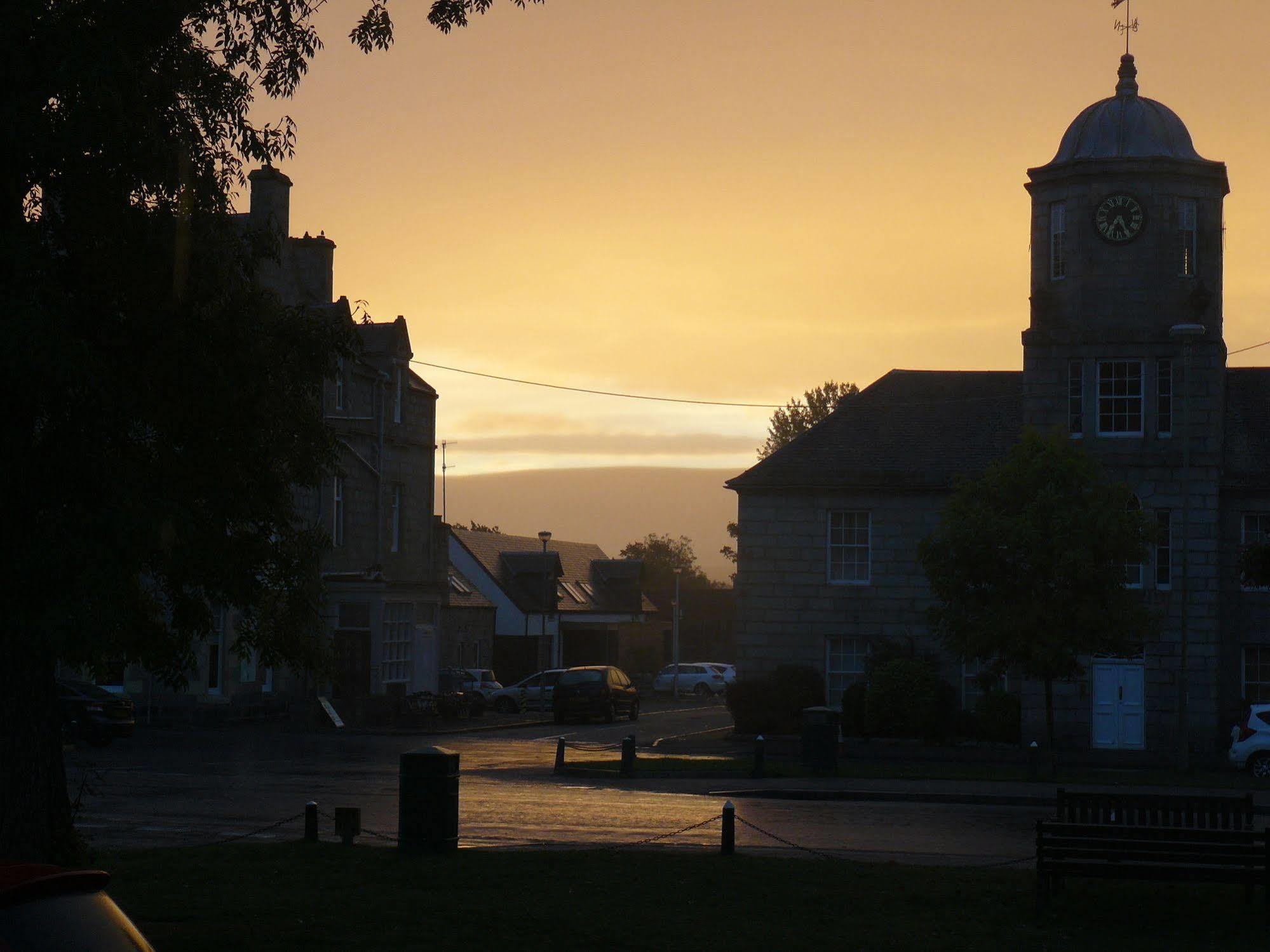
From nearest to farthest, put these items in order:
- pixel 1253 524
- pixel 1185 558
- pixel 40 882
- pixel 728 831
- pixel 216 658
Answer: pixel 40 882 → pixel 728 831 → pixel 1185 558 → pixel 1253 524 → pixel 216 658

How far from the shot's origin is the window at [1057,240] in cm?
3853

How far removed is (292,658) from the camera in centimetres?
1276

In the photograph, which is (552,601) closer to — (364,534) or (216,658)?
(364,534)

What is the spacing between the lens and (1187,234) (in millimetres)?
37812

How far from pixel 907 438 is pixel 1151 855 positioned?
3035cm

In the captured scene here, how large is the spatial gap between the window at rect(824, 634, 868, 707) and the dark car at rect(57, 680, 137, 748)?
1821 cm

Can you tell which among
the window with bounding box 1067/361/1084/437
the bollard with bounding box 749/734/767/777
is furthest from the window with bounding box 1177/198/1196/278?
the bollard with bounding box 749/734/767/777

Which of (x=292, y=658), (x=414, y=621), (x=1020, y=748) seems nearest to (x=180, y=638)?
(x=292, y=658)

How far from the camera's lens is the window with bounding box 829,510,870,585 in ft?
136

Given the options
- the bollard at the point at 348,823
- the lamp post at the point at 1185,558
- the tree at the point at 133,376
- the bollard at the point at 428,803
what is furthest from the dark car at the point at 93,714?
the lamp post at the point at 1185,558

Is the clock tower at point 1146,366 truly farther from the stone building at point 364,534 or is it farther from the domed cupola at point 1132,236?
the stone building at point 364,534

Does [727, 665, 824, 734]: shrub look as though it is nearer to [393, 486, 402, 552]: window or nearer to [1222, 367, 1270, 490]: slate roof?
[1222, 367, 1270, 490]: slate roof

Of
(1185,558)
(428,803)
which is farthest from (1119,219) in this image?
(428,803)

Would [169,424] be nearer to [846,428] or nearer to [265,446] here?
[265,446]
